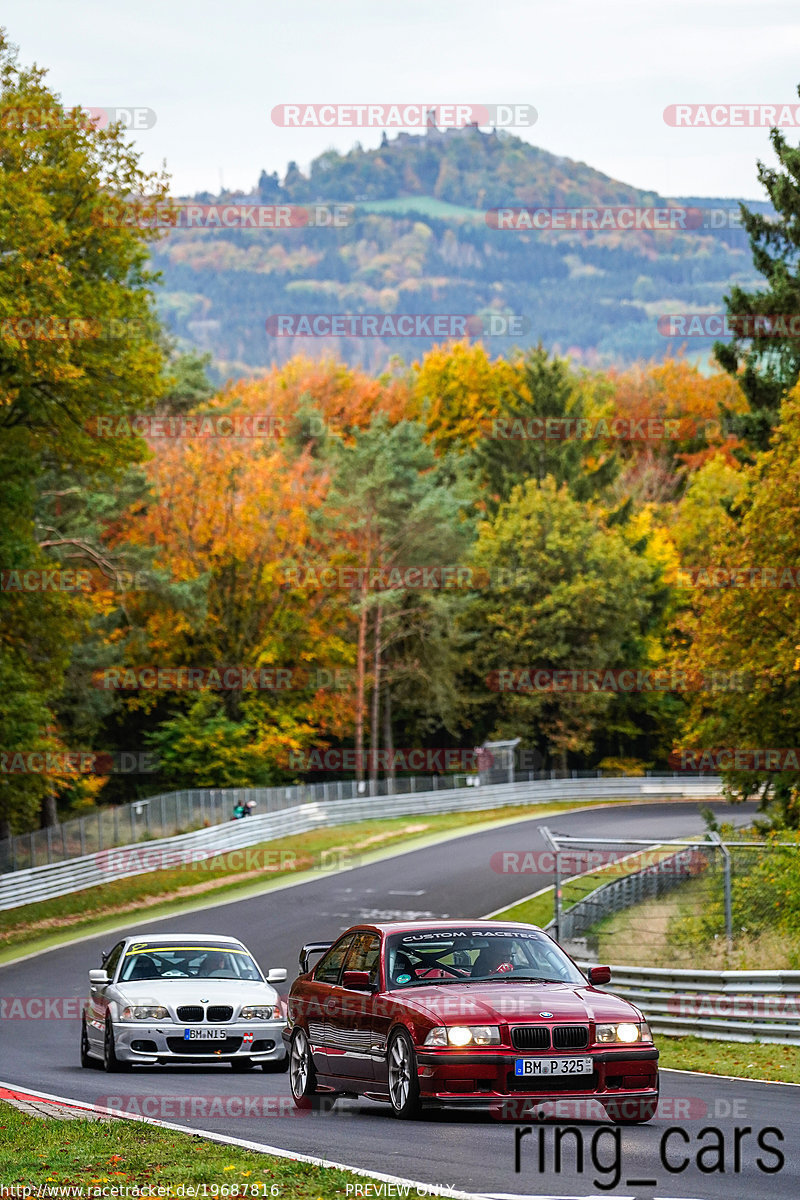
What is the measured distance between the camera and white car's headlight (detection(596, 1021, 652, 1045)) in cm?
1110

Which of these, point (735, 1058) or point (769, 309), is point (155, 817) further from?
point (735, 1058)

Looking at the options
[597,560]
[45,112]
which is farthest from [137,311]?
[597,560]

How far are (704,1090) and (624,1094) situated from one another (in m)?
3.66

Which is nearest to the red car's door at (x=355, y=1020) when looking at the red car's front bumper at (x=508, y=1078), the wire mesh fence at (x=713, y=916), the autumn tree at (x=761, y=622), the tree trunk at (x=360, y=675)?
the red car's front bumper at (x=508, y=1078)

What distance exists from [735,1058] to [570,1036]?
711 centimetres

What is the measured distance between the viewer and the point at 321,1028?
42.6 ft

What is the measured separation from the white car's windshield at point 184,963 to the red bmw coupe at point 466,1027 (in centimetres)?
454

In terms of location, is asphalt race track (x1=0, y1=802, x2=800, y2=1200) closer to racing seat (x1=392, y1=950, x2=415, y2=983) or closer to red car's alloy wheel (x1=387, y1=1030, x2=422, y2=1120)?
red car's alloy wheel (x1=387, y1=1030, x2=422, y2=1120)

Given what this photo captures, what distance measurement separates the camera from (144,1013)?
16641mm

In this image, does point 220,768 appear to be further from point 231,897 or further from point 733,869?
point 733,869

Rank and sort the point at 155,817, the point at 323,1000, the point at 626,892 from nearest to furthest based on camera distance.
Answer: the point at 323,1000, the point at 626,892, the point at 155,817

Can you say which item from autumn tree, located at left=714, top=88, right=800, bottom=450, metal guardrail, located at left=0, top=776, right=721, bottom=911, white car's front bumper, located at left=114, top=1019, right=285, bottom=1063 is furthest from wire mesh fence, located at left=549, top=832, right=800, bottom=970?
metal guardrail, located at left=0, top=776, right=721, bottom=911

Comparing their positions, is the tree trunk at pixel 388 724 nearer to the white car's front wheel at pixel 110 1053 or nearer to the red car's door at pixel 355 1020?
the white car's front wheel at pixel 110 1053

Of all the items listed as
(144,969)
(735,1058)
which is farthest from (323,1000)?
(735,1058)
